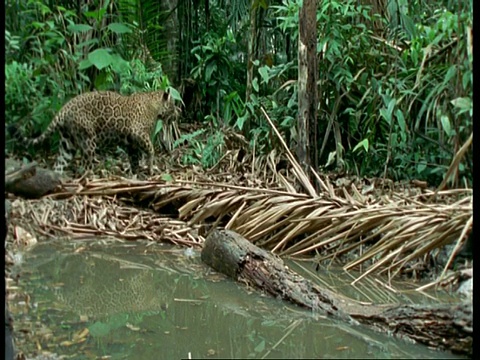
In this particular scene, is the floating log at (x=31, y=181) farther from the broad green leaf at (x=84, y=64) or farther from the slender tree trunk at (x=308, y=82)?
the slender tree trunk at (x=308, y=82)

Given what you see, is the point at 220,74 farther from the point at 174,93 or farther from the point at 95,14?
the point at 95,14

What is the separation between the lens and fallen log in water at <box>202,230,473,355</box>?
1135 mm

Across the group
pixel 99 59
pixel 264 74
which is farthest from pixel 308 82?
pixel 99 59

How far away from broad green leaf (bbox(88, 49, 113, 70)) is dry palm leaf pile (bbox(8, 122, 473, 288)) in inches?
8.9

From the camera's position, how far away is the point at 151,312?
134 centimetres

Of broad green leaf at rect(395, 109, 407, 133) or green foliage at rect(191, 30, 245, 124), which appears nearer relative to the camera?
broad green leaf at rect(395, 109, 407, 133)

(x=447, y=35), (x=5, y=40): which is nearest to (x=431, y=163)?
(x=447, y=35)

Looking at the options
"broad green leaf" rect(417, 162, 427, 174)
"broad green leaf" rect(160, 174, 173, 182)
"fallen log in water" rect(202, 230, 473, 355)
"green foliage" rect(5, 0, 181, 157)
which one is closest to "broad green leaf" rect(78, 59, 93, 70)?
"green foliage" rect(5, 0, 181, 157)

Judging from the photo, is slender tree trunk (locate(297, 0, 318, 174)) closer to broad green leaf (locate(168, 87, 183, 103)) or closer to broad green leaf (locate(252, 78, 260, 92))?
broad green leaf (locate(252, 78, 260, 92))

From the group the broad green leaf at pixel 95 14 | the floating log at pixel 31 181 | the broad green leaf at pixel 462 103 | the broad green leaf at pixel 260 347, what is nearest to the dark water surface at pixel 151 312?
the broad green leaf at pixel 260 347

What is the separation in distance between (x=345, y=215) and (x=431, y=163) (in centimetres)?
19

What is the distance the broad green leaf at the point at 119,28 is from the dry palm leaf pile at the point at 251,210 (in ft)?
0.88

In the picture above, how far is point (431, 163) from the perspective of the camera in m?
1.20
